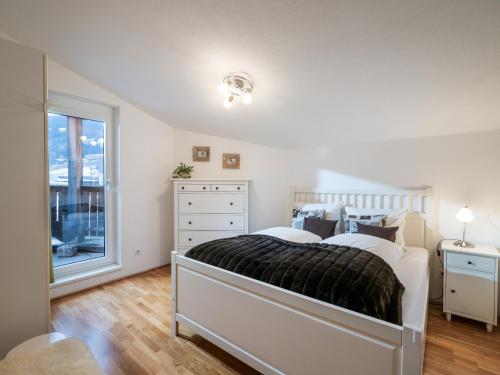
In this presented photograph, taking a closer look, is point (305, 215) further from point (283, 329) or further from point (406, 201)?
point (283, 329)

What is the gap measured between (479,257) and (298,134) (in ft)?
6.84

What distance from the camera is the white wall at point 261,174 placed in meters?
3.65

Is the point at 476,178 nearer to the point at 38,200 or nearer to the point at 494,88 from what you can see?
the point at 494,88

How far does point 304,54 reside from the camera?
170cm

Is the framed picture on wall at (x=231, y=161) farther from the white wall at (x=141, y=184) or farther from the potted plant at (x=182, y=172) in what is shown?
the white wall at (x=141, y=184)

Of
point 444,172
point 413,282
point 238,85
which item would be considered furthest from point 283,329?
point 444,172

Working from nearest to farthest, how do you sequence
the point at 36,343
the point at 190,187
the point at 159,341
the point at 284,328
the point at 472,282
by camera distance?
the point at 36,343 → the point at 284,328 → the point at 159,341 → the point at 472,282 → the point at 190,187

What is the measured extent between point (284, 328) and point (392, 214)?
1807 mm

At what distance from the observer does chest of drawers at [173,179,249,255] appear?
3.27m

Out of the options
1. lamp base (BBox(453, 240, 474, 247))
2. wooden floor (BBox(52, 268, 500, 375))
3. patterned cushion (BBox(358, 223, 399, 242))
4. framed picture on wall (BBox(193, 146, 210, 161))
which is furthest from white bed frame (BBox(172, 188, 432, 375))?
framed picture on wall (BBox(193, 146, 210, 161))

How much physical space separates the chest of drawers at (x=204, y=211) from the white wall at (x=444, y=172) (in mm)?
1472

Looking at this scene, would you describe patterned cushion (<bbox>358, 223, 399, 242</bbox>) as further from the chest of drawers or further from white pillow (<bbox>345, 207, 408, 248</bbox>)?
the chest of drawers

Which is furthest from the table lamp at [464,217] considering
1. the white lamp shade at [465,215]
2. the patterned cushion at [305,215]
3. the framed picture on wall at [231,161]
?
the framed picture on wall at [231,161]

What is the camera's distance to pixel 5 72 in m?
1.05
